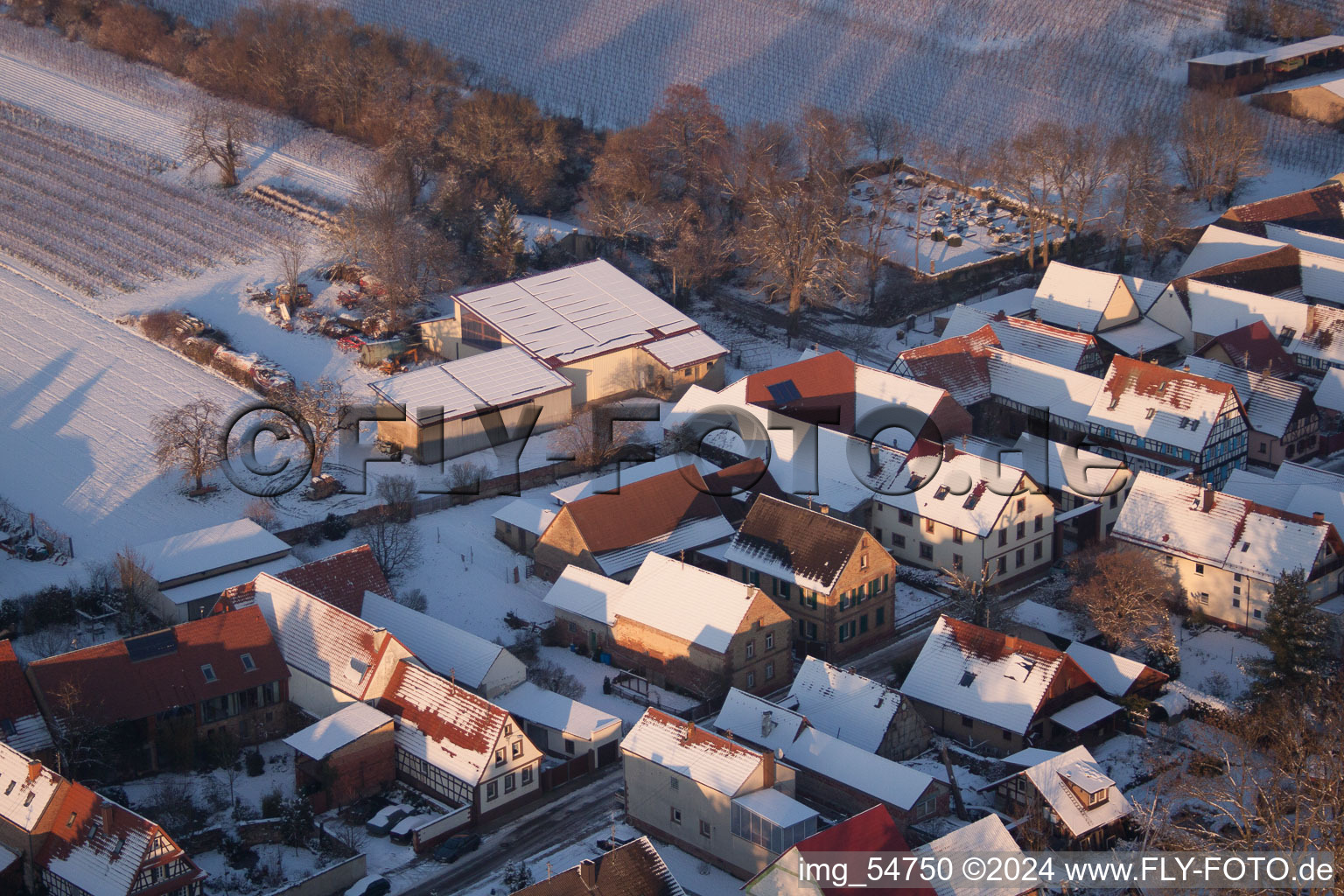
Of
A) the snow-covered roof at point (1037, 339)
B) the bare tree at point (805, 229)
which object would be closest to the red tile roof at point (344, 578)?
the bare tree at point (805, 229)

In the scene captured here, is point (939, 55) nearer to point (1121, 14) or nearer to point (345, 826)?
point (1121, 14)

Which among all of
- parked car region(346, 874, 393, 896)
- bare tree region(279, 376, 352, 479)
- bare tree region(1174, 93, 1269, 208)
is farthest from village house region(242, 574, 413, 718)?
bare tree region(1174, 93, 1269, 208)

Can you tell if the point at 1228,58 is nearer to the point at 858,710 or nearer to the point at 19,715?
the point at 858,710

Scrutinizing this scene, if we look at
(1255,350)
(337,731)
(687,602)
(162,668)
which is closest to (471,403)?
(687,602)

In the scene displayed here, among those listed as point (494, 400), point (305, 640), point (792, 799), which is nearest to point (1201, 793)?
point (792, 799)

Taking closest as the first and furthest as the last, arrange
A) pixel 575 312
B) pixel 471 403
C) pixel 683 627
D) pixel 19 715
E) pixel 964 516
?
pixel 19 715, pixel 683 627, pixel 964 516, pixel 471 403, pixel 575 312

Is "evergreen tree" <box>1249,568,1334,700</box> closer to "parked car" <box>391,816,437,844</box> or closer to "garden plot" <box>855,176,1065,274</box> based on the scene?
"parked car" <box>391,816,437,844</box>
